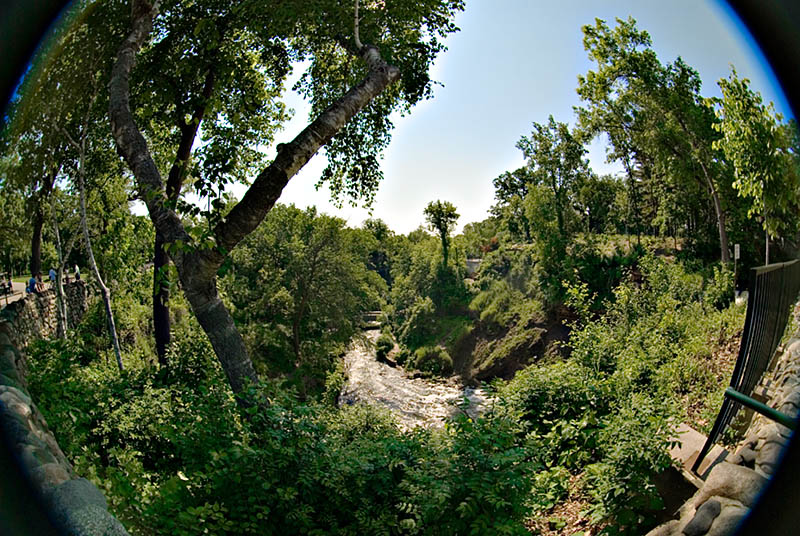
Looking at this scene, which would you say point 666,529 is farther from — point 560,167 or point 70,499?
point 560,167

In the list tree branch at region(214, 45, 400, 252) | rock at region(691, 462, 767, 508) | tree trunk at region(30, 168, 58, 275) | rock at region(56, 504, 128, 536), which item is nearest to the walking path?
tree trunk at region(30, 168, 58, 275)

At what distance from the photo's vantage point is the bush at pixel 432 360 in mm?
21859

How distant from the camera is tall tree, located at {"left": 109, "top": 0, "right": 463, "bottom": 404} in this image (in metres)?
4.05

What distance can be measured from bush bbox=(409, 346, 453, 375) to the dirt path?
750 millimetres

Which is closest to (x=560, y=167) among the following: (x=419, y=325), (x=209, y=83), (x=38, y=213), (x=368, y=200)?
(x=368, y=200)

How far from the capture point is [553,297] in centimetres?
1506

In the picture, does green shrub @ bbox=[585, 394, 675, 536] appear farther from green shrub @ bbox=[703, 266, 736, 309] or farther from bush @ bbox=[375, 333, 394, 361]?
bush @ bbox=[375, 333, 394, 361]

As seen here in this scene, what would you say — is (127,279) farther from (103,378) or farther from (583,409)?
(583,409)

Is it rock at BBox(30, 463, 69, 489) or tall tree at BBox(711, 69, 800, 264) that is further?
tall tree at BBox(711, 69, 800, 264)

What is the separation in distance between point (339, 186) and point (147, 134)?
3.17m

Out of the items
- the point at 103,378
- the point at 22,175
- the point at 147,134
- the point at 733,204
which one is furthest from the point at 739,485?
the point at 147,134

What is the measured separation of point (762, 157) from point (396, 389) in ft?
58.5

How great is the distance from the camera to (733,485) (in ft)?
9.18

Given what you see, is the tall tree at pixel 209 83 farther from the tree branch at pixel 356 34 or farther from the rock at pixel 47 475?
the rock at pixel 47 475
